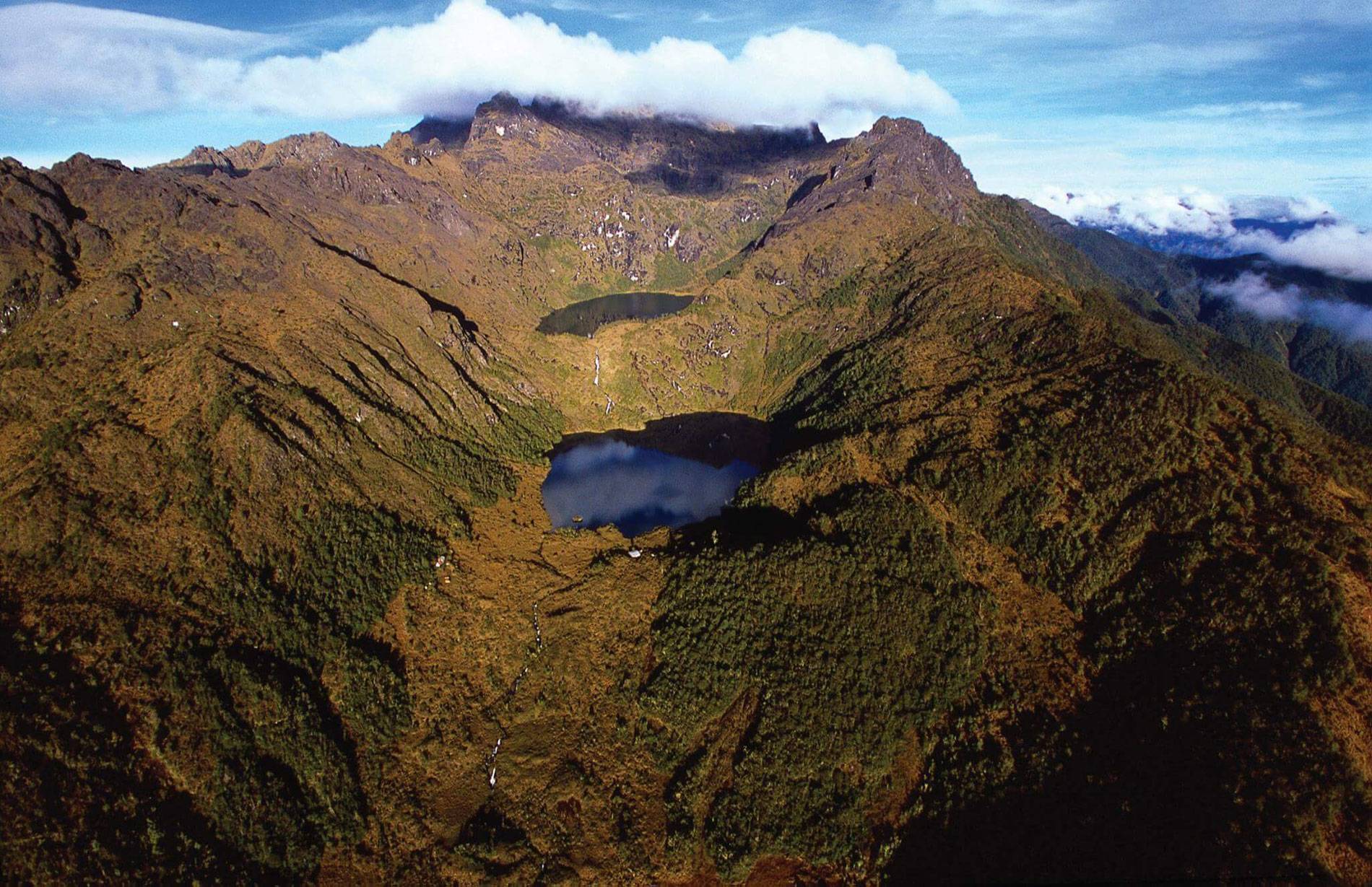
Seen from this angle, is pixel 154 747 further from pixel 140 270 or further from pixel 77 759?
pixel 140 270

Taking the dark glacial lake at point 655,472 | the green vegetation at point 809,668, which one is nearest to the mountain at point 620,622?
the green vegetation at point 809,668

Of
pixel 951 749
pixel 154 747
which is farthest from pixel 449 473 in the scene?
pixel 951 749

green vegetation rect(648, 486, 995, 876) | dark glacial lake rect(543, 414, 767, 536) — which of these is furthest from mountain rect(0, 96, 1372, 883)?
dark glacial lake rect(543, 414, 767, 536)

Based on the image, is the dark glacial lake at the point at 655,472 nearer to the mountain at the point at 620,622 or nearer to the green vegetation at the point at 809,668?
the mountain at the point at 620,622

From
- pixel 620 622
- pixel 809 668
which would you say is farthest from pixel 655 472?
pixel 809 668

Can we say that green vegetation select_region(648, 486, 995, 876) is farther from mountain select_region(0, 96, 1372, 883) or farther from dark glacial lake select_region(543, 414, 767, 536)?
dark glacial lake select_region(543, 414, 767, 536)
